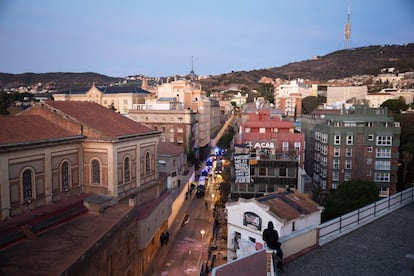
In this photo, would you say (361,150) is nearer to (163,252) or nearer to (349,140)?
(349,140)

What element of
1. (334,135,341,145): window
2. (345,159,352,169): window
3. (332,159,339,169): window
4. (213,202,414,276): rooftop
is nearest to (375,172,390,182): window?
(345,159,352,169): window

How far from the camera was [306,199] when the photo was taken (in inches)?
1110

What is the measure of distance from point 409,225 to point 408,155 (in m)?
37.0

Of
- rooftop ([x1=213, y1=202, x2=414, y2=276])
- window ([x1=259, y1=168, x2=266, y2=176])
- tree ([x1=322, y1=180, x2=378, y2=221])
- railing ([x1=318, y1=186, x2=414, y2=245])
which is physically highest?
railing ([x1=318, y1=186, x2=414, y2=245])

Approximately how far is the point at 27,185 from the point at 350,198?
26.8 meters

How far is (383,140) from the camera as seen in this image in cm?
4716

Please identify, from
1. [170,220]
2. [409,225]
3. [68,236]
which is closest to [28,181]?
[68,236]

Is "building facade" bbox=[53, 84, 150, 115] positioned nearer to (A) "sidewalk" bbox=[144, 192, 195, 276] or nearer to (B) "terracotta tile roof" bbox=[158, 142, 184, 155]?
(B) "terracotta tile roof" bbox=[158, 142, 184, 155]

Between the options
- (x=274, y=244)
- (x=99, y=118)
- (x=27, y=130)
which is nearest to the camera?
(x=274, y=244)

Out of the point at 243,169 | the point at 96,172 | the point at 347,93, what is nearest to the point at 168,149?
the point at 243,169

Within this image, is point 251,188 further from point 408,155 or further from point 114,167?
point 408,155

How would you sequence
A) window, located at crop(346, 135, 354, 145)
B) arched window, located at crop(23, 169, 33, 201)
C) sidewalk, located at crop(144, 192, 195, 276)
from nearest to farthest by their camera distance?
arched window, located at crop(23, 169, 33, 201), sidewalk, located at crop(144, 192, 195, 276), window, located at crop(346, 135, 354, 145)

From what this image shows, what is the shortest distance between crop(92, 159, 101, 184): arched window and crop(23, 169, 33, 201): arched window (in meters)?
6.14

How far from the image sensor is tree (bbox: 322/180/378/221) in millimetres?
30781
